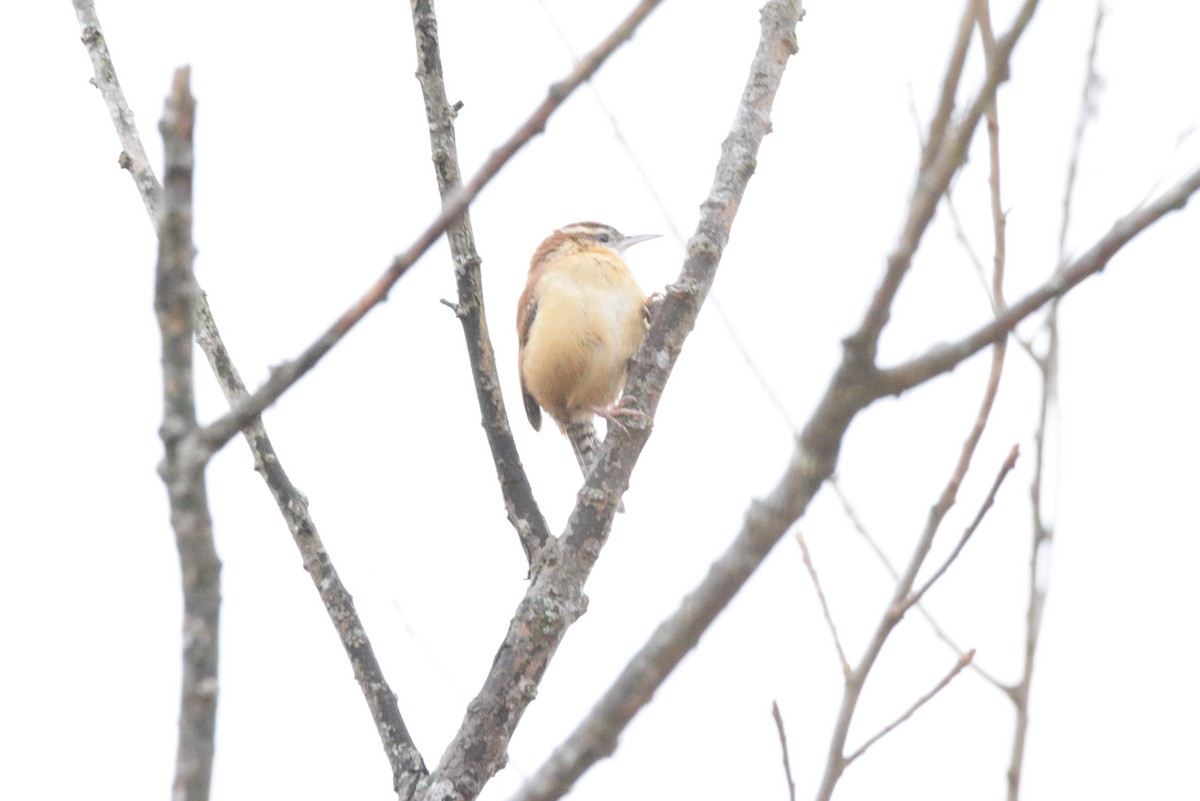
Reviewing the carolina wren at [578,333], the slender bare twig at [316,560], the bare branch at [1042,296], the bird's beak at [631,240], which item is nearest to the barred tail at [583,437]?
the carolina wren at [578,333]

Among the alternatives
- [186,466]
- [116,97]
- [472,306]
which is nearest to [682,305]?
[472,306]

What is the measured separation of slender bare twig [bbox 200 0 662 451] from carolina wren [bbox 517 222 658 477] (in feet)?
13.4

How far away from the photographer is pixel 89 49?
Result: 10.6 feet

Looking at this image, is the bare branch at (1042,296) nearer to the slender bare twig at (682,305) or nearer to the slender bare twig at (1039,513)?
the slender bare twig at (1039,513)

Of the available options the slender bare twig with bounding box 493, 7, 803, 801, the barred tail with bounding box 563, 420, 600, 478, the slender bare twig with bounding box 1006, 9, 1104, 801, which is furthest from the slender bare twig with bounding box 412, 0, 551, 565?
the barred tail with bounding box 563, 420, 600, 478

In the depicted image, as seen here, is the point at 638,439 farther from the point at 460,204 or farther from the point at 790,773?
the point at 460,204

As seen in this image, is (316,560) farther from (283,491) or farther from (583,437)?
(583,437)

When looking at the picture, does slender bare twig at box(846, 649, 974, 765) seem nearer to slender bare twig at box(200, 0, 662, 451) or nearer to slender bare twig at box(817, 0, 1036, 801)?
slender bare twig at box(817, 0, 1036, 801)

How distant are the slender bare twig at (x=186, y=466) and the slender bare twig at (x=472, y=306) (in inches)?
75.8

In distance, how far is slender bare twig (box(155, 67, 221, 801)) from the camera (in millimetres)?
1235

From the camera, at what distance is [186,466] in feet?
4.30

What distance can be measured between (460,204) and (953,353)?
0.54 m

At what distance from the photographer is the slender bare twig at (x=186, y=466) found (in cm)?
124

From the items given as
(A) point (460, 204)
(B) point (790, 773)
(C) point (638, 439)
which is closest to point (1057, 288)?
(A) point (460, 204)
